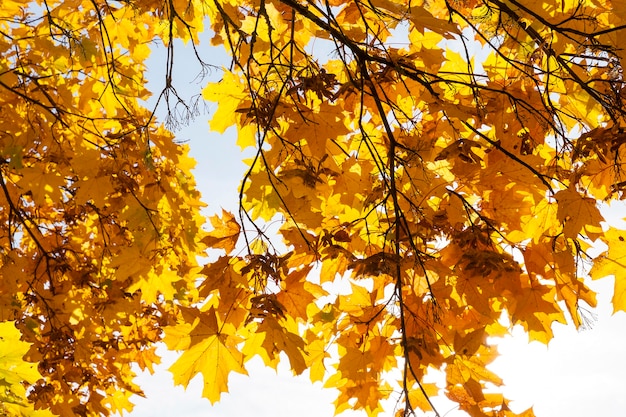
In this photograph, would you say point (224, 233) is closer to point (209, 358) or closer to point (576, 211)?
point (209, 358)

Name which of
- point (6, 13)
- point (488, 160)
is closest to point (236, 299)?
point (488, 160)

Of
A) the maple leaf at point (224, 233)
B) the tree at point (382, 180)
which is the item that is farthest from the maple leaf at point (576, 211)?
the maple leaf at point (224, 233)

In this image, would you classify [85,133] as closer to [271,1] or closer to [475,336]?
[271,1]

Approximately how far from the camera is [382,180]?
105 inches

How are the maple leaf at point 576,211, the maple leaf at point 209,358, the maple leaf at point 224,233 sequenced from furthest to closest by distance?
1. the maple leaf at point 224,233
2. the maple leaf at point 209,358
3. the maple leaf at point 576,211

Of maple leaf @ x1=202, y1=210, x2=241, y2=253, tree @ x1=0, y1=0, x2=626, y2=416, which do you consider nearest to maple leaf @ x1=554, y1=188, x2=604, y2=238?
tree @ x1=0, y1=0, x2=626, y2=416

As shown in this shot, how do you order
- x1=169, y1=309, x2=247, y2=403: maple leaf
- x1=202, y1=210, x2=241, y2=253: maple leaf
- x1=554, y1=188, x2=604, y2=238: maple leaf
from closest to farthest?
x1=554, y1=188, x2=604, y2=238: maple leaf
x1=169, y1=309, x2=247, y2=403: maple leaf
x1=202, y1=210, x2=241, y2=253: maple leaf

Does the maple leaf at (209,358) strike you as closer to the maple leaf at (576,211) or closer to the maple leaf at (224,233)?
the maple leaf at (224,233)

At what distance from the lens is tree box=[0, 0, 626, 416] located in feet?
7.36

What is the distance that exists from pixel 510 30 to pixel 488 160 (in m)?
0.63

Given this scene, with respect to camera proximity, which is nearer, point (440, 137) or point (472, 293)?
point (472, 293)

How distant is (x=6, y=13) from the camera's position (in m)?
3.34

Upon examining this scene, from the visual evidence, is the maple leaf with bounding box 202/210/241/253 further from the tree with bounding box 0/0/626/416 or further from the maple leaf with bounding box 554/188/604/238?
the maple leaf with bounding box 554/188/604/238

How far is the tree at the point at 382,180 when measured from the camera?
7.36 ft
